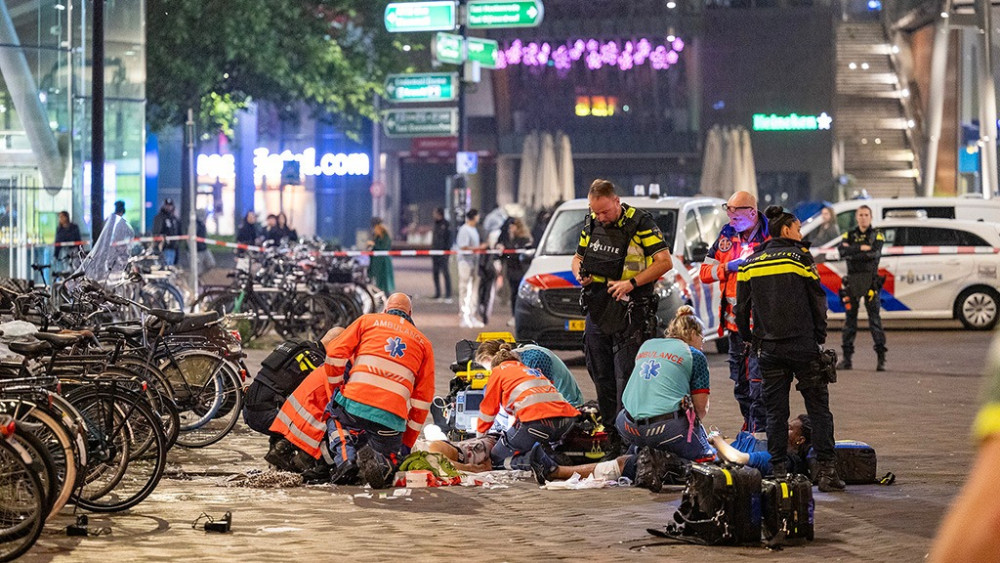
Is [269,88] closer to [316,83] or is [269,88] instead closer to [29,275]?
[316,83]

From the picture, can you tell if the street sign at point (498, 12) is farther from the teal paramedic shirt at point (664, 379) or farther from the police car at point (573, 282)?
the teal paramedic shirt at point (664, 379)

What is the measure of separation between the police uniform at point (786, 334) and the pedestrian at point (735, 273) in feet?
2.54

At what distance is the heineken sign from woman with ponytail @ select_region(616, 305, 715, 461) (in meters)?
44.7

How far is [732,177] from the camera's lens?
39.5 meters

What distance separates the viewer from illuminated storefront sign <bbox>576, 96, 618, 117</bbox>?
178 feet

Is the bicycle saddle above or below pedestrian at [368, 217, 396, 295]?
above

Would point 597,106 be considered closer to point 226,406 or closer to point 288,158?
point 288,158

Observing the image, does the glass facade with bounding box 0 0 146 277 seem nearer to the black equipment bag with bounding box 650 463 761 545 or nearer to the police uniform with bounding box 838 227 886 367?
the police uniform with bounding box 838 227 886 367

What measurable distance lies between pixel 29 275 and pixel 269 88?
18.3 m

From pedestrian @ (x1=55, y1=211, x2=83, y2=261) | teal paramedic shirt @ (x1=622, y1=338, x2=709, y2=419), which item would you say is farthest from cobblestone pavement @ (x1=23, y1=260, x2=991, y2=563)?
pedestrian @ (x1=55, y1=211, x2=83, y2=261)

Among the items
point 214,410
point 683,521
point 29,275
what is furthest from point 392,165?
point 683,521

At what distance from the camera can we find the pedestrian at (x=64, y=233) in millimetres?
22406

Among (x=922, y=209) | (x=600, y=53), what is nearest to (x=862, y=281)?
(x=922, y=209)

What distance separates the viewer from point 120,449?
8.74m
